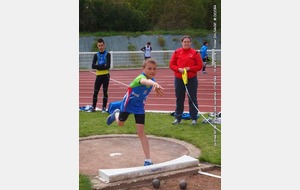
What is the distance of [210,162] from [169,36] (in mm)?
30541

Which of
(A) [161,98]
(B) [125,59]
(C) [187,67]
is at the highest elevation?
(B) [125,59]

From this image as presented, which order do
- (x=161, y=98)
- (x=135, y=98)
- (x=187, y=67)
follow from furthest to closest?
(x=161, y=98)
(x=187, y=67)
(x=135, y=98)

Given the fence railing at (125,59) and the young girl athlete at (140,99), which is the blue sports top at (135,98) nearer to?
the young girl athlete at (140,99)

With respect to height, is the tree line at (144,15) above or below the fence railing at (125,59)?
above

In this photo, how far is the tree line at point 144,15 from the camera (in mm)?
36656

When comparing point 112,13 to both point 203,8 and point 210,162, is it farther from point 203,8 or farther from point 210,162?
point 210,162

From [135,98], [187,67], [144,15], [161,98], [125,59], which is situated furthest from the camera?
[144,15]

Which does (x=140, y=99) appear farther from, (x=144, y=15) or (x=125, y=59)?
(x=144, y=15)

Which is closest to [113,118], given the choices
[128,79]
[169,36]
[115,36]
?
[128,79]

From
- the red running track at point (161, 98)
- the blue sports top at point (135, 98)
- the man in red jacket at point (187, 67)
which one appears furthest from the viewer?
the red running track at point (161, 98)

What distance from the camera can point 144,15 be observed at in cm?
4222

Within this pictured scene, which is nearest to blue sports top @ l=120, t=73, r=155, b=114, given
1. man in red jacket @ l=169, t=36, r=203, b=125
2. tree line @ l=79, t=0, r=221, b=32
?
man in red jacket @ l=169, t=36, r=203, b=125

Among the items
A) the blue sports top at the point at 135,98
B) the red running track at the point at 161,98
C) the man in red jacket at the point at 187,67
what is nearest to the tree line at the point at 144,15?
the red running track at the point at 161,98

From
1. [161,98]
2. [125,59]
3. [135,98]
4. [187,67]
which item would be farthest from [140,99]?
[125,59]
